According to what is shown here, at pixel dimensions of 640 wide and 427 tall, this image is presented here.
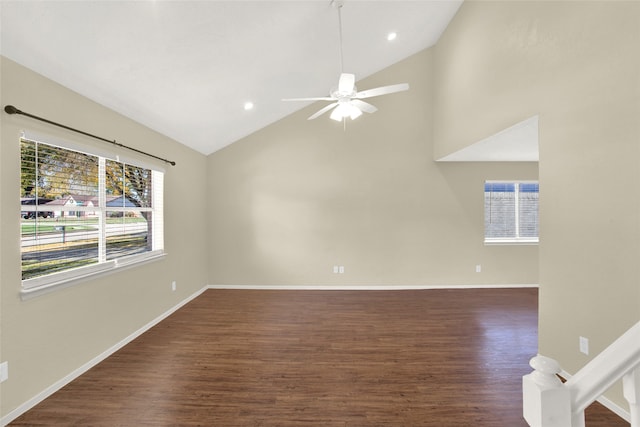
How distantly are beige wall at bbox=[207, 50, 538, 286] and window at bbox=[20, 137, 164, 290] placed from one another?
2132 millimetres

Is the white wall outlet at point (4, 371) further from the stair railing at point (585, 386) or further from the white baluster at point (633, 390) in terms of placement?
the white baluster at point (633, 390)

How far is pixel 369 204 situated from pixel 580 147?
3227 millimetres

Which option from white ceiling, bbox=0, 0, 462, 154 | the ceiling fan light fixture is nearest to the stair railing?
the ceiling fan light fixture

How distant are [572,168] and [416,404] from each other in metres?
2.23

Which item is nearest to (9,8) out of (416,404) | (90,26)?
(90,26)

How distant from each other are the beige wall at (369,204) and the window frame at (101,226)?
5.40 feet

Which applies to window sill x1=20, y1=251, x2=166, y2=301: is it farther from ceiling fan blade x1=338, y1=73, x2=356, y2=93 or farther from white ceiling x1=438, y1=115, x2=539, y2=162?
white ceiling x1=438, y1=115, x2=539, y2=162

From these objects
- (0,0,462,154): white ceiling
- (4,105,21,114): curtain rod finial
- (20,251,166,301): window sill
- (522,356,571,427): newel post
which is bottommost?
(20,251,166,301): window sill

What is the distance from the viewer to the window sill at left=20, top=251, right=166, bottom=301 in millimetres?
2117

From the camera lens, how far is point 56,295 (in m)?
2.31

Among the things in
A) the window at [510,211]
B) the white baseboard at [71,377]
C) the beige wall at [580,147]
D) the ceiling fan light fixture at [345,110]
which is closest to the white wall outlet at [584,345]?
the beige wall at [580,147]

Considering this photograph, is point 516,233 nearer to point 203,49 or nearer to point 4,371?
point 203,49

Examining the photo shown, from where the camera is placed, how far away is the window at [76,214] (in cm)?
216

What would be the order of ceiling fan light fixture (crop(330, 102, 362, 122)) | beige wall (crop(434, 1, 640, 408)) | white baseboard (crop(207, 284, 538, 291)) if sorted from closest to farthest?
beige wall (crop(434, 1, 640, 408)) → ceiling fan light fixture (crop(330, 102, 362, 122)) → white baseboard (crop(207, 284, 538, 291))
